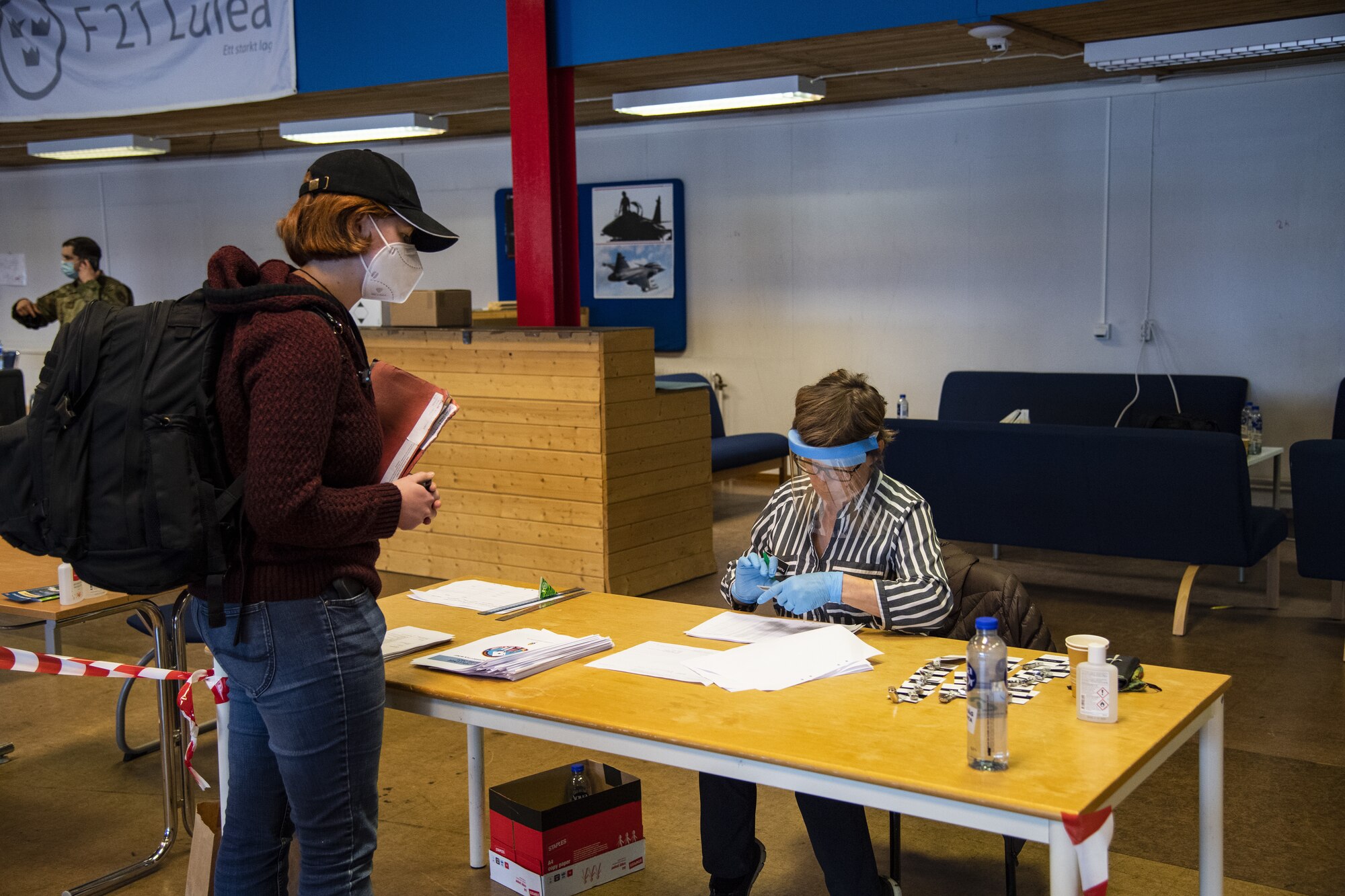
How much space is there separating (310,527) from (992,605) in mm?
1485

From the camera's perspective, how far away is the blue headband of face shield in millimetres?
2621

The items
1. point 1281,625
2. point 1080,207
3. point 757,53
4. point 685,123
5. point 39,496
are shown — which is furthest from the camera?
point 685,123

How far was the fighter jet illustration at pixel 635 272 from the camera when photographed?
953cm

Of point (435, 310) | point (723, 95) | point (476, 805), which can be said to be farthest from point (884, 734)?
point (723, 95)

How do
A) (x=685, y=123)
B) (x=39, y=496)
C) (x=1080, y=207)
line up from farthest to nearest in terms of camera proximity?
(x=685, y=123) < (x=1080, y=207) < (x=39, y=496)

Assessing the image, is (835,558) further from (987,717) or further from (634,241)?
(634,241)

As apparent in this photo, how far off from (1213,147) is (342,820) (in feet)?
23.4

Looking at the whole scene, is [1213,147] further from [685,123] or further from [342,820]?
[342,820]

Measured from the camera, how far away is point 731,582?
2775mm

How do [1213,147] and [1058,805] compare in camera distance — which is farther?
[1213,147]

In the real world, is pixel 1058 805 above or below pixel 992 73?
below

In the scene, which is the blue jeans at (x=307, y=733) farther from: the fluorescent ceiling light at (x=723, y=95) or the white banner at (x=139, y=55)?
the white banner at (x=139, y=55)

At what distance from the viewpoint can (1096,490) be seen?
543 centimetres

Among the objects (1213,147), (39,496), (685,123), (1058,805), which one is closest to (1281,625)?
(1213,147)
